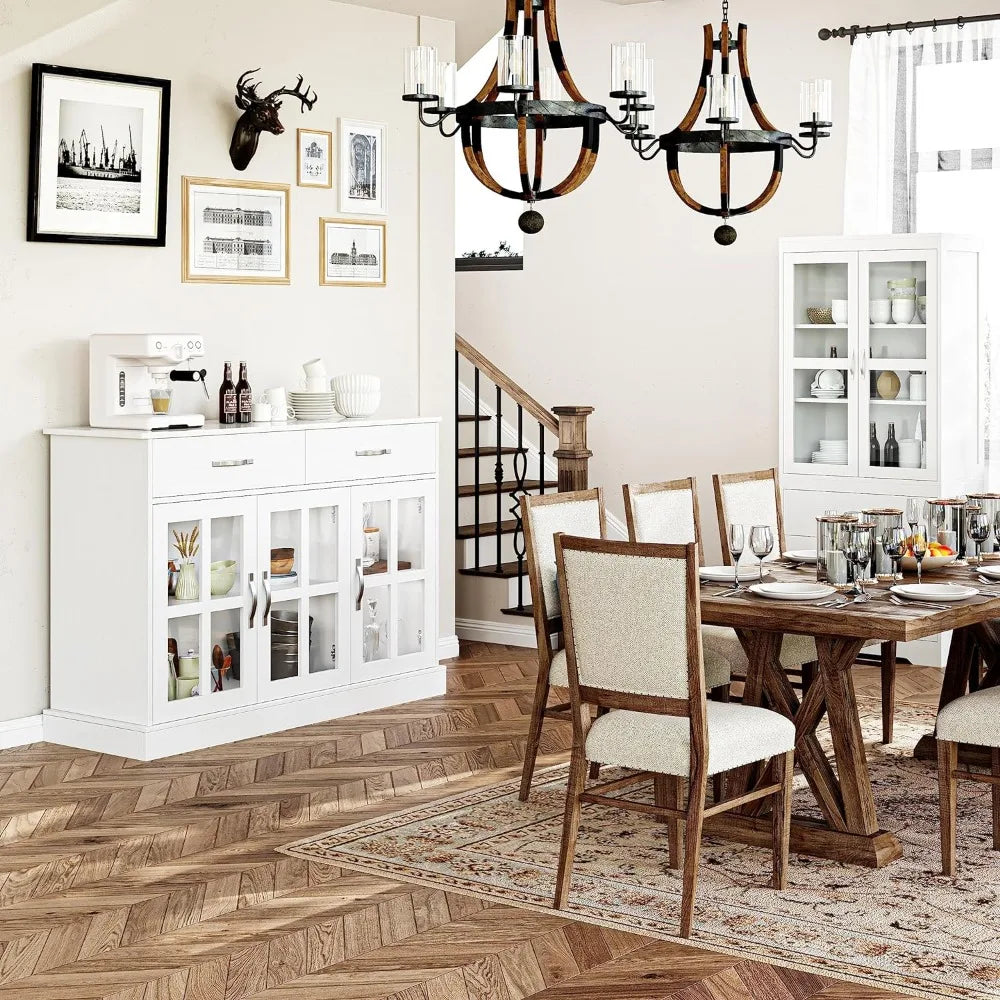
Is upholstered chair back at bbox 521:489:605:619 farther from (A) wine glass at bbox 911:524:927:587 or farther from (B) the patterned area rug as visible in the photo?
(A) wine glass at bbox 911:524:927:587

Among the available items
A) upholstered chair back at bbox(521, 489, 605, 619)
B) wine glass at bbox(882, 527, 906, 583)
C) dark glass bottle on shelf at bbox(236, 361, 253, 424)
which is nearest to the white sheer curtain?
wine glass at bbox(882, 527, 906, 583)

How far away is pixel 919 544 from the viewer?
4527mm

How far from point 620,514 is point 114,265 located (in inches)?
145

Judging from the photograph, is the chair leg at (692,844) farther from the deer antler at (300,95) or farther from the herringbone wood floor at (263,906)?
the deer antler at (300,95)

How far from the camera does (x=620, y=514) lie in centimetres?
838

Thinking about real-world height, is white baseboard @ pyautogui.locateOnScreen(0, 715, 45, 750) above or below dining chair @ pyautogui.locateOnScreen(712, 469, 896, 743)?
below

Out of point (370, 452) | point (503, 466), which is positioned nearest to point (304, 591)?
point (370, 452)

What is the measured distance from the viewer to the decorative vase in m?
5.21

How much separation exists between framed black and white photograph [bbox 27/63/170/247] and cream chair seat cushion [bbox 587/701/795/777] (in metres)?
2.78

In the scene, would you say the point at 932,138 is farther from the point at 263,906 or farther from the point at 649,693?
the point at 263,906

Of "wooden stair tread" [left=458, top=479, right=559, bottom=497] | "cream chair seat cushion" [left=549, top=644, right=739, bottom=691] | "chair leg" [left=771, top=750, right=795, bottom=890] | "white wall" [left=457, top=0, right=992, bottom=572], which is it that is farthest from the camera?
"wooden stair tread" [left=458, top=479, right=559, bottom=497]

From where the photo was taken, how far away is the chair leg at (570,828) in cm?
372

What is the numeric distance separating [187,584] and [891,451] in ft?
10.9

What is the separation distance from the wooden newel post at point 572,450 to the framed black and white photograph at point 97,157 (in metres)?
2.28
